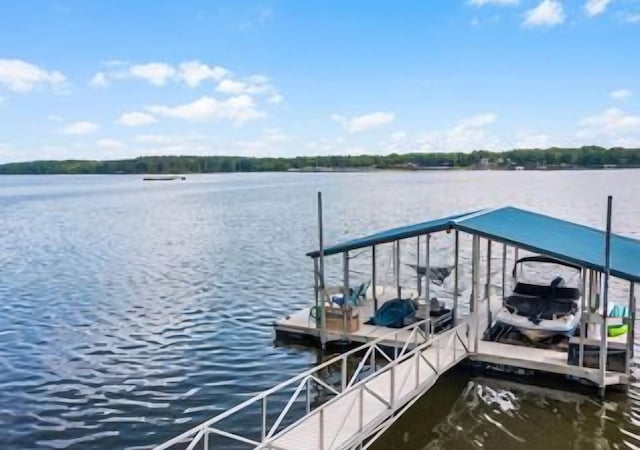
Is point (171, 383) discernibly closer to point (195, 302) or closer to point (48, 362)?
point (48, 362)

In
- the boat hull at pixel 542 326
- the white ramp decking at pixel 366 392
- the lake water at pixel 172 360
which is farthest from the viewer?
the boat hull at pixel 542 326

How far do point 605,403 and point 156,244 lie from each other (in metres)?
26.7

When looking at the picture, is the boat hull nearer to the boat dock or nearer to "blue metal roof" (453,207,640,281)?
the boat dock

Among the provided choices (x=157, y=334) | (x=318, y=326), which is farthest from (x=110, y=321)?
(x=318, y=326)

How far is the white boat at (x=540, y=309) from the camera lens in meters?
12.2

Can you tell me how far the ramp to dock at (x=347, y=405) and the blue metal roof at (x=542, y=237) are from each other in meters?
2.03

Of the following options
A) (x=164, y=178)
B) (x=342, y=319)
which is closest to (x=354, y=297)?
(x=342, y=319)

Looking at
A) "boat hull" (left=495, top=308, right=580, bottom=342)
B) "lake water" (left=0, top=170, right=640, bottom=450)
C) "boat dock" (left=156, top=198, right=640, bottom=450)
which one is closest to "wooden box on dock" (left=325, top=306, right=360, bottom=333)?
"boat dock" (left=156, top=198, right=640, bottom=450)

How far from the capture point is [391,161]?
180500 millimetres

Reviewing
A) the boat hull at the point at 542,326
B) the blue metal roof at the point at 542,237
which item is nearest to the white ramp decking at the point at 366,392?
the boat hull at the point at 542,326

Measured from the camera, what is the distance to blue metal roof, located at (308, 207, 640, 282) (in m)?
11.1

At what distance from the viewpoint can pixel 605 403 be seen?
10516 mm

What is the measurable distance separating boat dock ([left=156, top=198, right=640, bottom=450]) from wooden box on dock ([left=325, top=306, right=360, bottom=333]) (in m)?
0.02

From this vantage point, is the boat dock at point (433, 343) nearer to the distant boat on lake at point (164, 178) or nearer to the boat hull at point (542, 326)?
the boat hull at point (542, 326)
